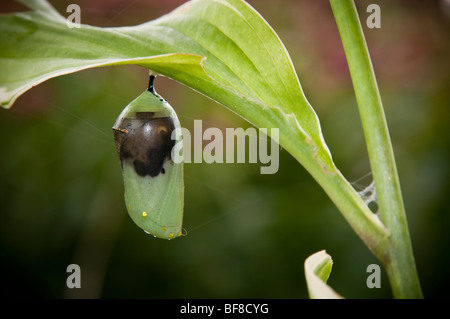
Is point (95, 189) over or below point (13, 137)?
below

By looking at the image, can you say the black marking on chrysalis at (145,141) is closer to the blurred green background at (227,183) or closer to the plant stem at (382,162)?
the plant stem at (382,162)

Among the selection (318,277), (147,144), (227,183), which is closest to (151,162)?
(147,144)

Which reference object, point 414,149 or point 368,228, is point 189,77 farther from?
point 414,149

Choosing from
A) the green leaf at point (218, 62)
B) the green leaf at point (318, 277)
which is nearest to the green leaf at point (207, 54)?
the green leaf at point (218, 62)

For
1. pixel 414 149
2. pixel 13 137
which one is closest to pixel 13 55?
pixel 13 137

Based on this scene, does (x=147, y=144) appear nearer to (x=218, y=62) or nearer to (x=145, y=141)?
(x=145, y=141)

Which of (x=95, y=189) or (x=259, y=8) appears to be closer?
(x=259, y=8)

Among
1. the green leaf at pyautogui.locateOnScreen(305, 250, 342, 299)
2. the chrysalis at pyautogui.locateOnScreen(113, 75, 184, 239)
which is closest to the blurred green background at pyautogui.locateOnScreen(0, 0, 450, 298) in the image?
the chrysalis at pyautogui.locateOnScreen(113, 75, 184, 239)

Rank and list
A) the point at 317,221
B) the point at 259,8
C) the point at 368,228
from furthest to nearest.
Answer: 1. the point at 317,221
2. the point at 259,8
3. the point at 368,228
